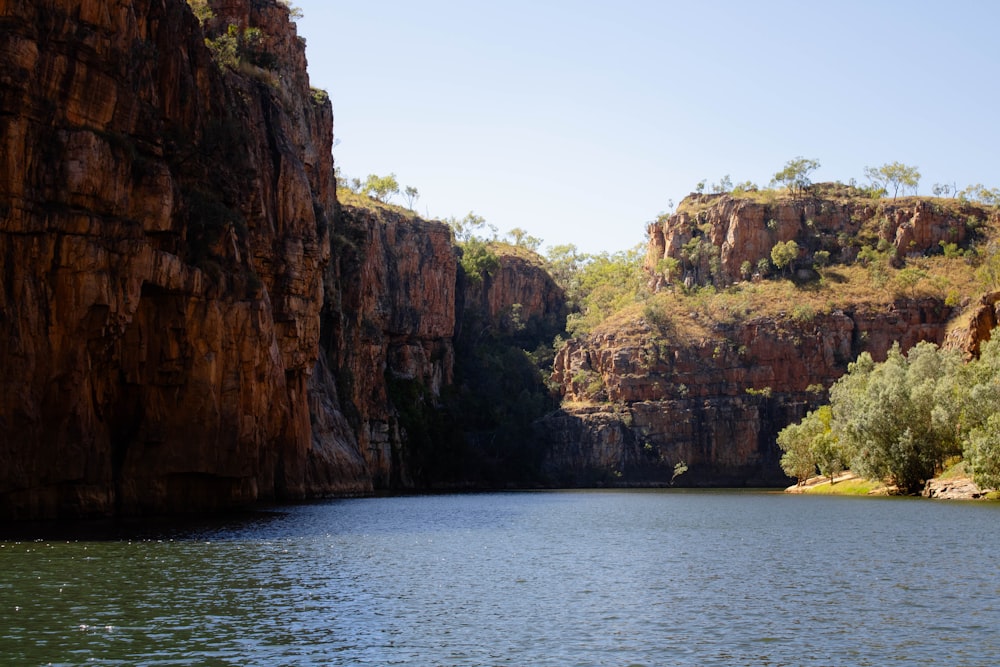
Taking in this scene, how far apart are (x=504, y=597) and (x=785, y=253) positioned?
5610 inches

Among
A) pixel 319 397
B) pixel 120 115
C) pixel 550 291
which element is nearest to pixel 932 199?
pixel 550 291

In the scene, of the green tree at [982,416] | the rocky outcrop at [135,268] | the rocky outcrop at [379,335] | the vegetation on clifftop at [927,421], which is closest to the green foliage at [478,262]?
the rocky outcrop at [379,335]

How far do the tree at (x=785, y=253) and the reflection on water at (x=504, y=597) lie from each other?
11632 cm

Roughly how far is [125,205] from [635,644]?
39.2 meters

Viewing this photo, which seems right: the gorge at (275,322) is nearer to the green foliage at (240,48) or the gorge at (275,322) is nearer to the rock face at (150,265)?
the rock face at (150,265)

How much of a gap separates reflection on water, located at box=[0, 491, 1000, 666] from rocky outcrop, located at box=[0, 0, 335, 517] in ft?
23.1

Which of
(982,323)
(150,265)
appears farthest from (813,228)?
(150,265)

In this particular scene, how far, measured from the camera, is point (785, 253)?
6565 inches

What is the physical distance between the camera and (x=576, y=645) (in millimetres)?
24859

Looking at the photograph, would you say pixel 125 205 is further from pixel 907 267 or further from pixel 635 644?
pixel 907 267

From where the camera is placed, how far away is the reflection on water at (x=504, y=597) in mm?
23922

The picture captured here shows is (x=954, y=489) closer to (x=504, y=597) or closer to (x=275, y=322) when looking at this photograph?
(x=275, y=322)

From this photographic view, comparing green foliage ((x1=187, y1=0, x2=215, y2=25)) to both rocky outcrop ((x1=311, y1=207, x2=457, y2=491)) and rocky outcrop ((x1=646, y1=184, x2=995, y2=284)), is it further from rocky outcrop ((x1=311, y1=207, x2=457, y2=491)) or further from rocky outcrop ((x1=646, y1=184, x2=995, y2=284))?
rocky outcrop ((x1=646, y1=184, x2=995, y2=284))

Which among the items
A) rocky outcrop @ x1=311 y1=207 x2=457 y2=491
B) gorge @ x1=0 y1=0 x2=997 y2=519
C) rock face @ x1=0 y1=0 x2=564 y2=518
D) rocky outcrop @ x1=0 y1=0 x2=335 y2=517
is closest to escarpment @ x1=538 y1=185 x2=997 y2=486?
gorge @ x1=0 y1=0 x2=997 y2=519
